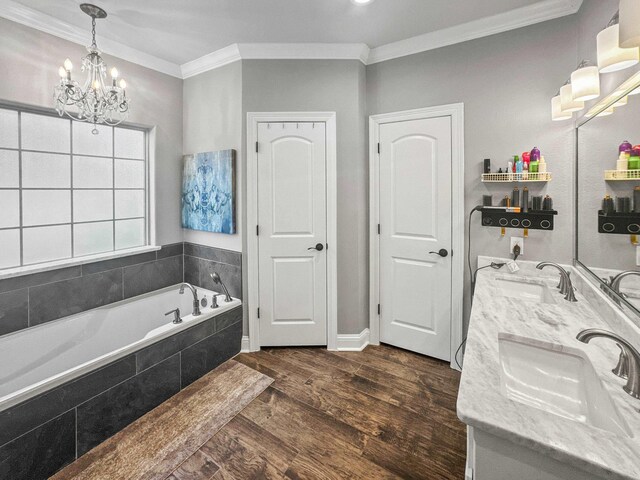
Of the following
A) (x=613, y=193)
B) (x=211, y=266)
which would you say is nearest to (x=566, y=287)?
(x=613, y=193)

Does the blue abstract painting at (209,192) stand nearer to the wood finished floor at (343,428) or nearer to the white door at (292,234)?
the white door at (292,234)

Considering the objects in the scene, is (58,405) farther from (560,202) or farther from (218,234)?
(560,202)

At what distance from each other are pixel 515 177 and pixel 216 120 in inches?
102

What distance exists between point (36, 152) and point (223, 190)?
1399mm

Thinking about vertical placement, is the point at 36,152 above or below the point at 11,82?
below

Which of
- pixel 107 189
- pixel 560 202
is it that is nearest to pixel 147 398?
pixel 107 189

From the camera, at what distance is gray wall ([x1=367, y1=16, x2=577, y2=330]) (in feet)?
7.02

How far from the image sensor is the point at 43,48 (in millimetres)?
2326

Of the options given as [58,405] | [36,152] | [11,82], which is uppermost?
[11,82]

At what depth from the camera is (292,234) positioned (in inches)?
112

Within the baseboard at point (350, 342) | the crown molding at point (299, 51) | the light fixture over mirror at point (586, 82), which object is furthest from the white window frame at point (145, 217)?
the light fixture over mirror at point (586, 82)

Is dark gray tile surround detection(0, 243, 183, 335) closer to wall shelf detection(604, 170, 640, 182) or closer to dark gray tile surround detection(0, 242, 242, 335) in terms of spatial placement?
dark gray tile surround detection(0, 242, 242, 335)

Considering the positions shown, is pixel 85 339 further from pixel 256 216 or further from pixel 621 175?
pixel 621 175

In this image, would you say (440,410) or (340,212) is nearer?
(440,410)
